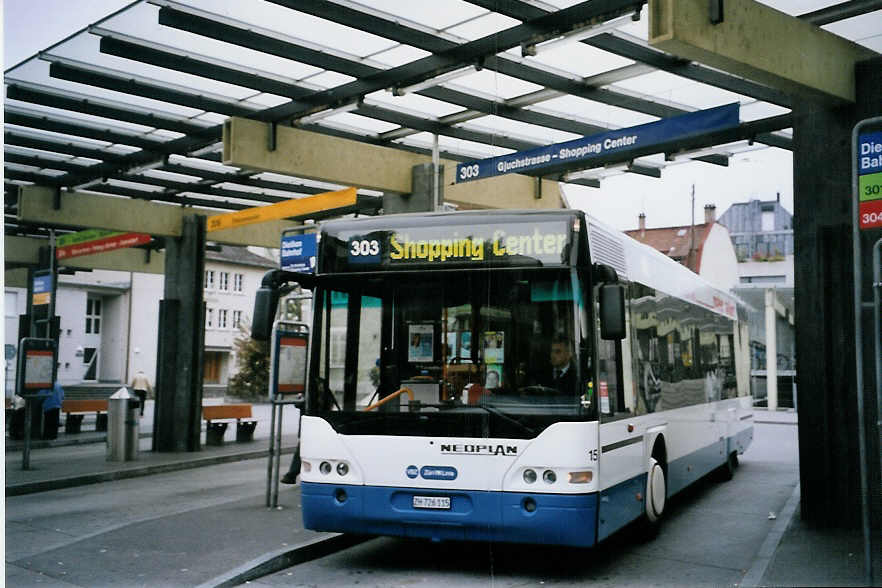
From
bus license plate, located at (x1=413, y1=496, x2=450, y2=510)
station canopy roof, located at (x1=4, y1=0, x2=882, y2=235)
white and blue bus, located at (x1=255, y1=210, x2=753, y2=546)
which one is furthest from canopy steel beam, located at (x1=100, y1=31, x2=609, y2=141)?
bus license plate, located at (x1=413, y1=496, x2=450, y2=510)

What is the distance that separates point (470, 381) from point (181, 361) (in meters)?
11.9

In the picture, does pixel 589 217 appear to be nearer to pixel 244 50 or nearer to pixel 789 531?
pixel 789 531

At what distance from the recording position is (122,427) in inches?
635

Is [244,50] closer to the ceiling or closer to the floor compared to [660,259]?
closer to the ceiling

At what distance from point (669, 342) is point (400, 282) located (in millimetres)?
3759

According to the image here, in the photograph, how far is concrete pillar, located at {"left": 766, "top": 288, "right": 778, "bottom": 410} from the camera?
37625 millimetres

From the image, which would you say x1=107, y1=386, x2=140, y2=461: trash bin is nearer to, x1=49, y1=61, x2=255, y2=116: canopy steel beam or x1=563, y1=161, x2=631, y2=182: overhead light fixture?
x1=49, y1=61, x2=255, y2=116: canopy steel beam

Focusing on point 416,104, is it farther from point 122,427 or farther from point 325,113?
point 122,427

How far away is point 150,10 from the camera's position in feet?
30.8

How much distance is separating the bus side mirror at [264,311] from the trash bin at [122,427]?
29.9ft

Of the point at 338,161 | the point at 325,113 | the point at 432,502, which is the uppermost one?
the point at 325,113

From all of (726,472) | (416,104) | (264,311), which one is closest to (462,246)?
(264,311)

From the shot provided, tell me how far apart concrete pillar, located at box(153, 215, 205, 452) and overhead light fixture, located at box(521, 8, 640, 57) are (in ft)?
34.6

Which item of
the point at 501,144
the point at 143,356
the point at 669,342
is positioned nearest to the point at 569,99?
the point at 501,144
